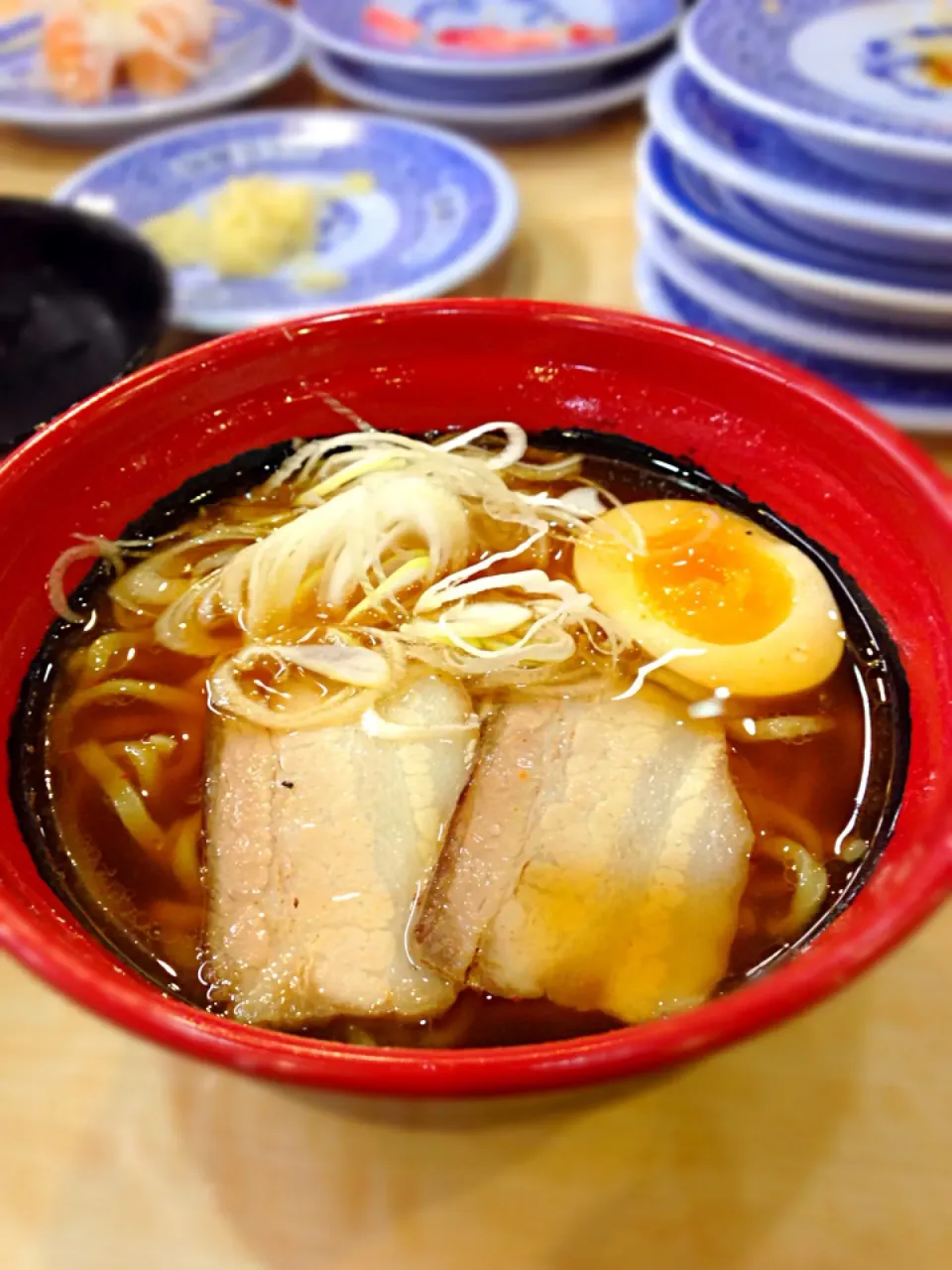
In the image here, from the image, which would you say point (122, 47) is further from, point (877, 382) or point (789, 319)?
point (877, 382)

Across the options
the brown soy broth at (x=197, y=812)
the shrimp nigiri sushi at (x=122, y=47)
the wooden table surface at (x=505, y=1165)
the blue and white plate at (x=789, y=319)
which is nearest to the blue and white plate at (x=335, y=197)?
the shrimp nigiri sushi at (x=122, y=47)

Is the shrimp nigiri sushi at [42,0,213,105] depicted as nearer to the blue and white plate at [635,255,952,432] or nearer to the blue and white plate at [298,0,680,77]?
the blue and white plate at [298,0,680,77]

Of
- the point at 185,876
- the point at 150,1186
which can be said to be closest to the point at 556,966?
the point at 185,876

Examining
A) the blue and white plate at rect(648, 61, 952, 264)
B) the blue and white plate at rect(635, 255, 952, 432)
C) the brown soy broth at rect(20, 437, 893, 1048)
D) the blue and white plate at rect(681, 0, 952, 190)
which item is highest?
the blue and white plate at rect(681, 0, 952, 190)

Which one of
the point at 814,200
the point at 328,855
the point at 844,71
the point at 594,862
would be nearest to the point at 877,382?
the point at 814,200

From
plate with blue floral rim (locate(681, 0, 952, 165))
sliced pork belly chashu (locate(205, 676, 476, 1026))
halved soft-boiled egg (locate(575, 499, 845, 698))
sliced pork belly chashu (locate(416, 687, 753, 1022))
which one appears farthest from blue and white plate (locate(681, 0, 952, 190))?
sliced pork belly chashu (locate(205, 676, 476, 1026))

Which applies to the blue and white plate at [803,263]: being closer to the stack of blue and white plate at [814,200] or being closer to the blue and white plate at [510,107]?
the stack of blue and white plate at [814,200]
